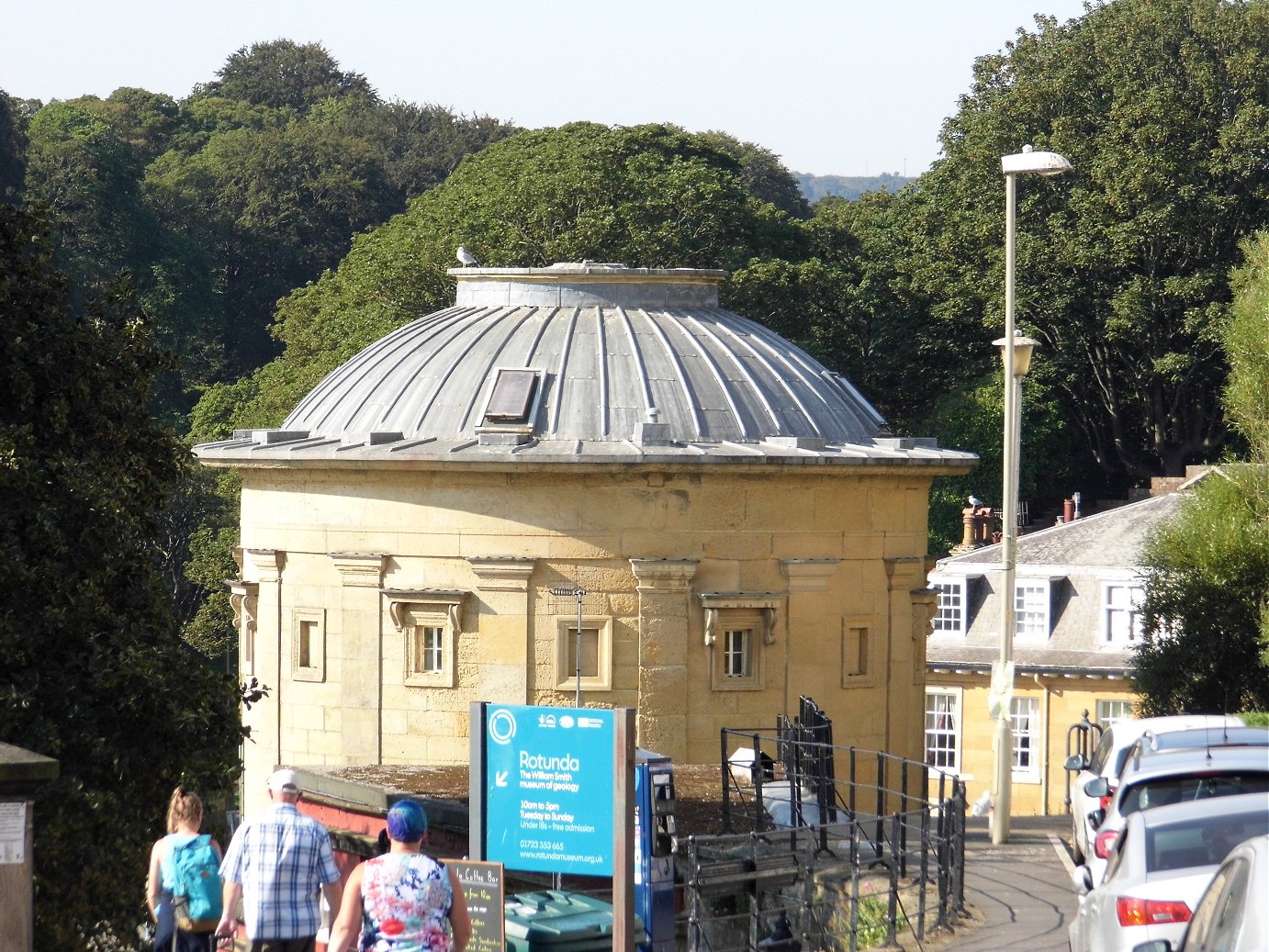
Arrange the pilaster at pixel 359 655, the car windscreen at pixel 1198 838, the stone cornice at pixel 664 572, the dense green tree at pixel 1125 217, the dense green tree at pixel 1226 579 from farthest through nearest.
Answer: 1. the dense green tree at pixel 1125 217
2. the dense green tree at pixel 1226 579
3. the pilaster at pixel 359 655
4. the stone cornice at pixel 664 572
5. the car windscreen at pixel 1198 838

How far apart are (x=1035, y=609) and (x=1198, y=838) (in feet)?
118

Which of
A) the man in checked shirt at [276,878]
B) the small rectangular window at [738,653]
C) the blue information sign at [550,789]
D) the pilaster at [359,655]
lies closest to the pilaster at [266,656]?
the pilaster at [359,655]

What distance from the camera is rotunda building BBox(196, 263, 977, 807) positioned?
89.5 feet

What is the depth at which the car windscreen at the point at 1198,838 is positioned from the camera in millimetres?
12102

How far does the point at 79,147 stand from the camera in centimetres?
7462

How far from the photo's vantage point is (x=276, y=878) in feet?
39.4

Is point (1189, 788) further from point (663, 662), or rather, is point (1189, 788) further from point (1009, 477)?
point (663, 662)

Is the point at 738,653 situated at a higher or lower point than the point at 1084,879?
higher

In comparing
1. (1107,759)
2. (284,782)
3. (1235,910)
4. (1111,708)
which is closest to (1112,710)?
(1111,708)

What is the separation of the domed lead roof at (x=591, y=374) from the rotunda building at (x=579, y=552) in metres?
0.05

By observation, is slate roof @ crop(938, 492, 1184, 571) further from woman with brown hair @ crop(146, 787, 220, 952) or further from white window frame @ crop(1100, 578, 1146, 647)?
woman with brown hair @ crop(146, 787, 220, 952)

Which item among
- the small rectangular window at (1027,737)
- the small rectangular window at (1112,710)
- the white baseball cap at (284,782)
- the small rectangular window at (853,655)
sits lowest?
the small rectangular window at (1027,737)

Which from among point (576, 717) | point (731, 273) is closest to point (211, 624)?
point (731, 273)

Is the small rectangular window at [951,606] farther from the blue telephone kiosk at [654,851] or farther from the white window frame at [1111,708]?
the blue telephone kiosk at [654,851]
